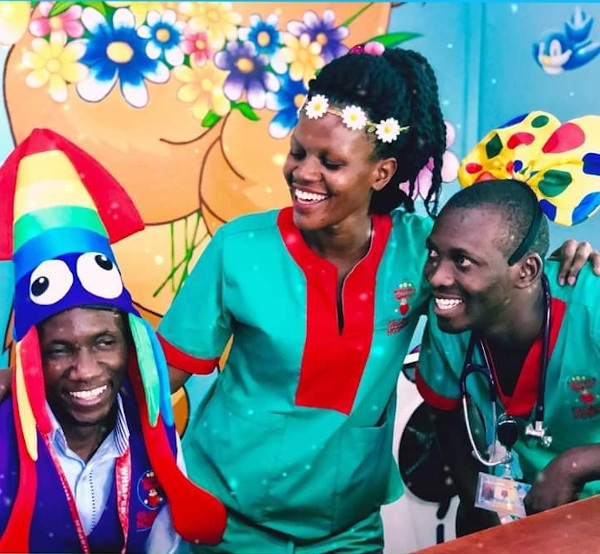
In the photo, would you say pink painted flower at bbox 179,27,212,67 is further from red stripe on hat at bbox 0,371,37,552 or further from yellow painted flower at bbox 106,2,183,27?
red stripe on hat at bbox 0,371,37,552

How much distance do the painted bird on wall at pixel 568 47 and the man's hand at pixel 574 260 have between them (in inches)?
13.9

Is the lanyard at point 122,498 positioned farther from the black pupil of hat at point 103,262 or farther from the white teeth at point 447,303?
the white teeth at point 447,303

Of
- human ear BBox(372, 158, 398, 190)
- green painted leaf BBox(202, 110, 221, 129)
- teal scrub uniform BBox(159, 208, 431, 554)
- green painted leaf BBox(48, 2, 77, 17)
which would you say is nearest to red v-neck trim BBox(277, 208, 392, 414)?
teal scrub uniform BBox(159, 208, 431, 554)

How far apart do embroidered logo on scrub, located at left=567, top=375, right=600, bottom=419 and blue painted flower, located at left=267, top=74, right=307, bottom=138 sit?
708 mm

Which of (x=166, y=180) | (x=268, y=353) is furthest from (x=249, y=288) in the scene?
(x=166, y=180)

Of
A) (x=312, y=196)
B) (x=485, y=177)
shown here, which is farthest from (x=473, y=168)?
(x=312, y=196)

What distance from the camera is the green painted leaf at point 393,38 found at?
1.94 metres

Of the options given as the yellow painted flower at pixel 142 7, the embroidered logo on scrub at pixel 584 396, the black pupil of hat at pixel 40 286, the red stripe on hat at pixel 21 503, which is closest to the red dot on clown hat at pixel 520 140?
the embroidered logo on scrub at pixel 584 396

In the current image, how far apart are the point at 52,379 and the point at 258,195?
507 mm

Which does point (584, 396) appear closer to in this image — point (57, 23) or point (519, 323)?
point (519, 323)

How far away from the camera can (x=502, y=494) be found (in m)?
1.97

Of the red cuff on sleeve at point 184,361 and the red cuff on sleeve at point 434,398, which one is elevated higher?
the red cuff on sleeve at point 184,361

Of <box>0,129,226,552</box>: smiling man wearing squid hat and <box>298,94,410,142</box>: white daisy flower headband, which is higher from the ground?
<box>298,94,410,142</box>: white daisy flower headband

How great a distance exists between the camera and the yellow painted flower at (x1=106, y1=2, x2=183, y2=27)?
1810mm
